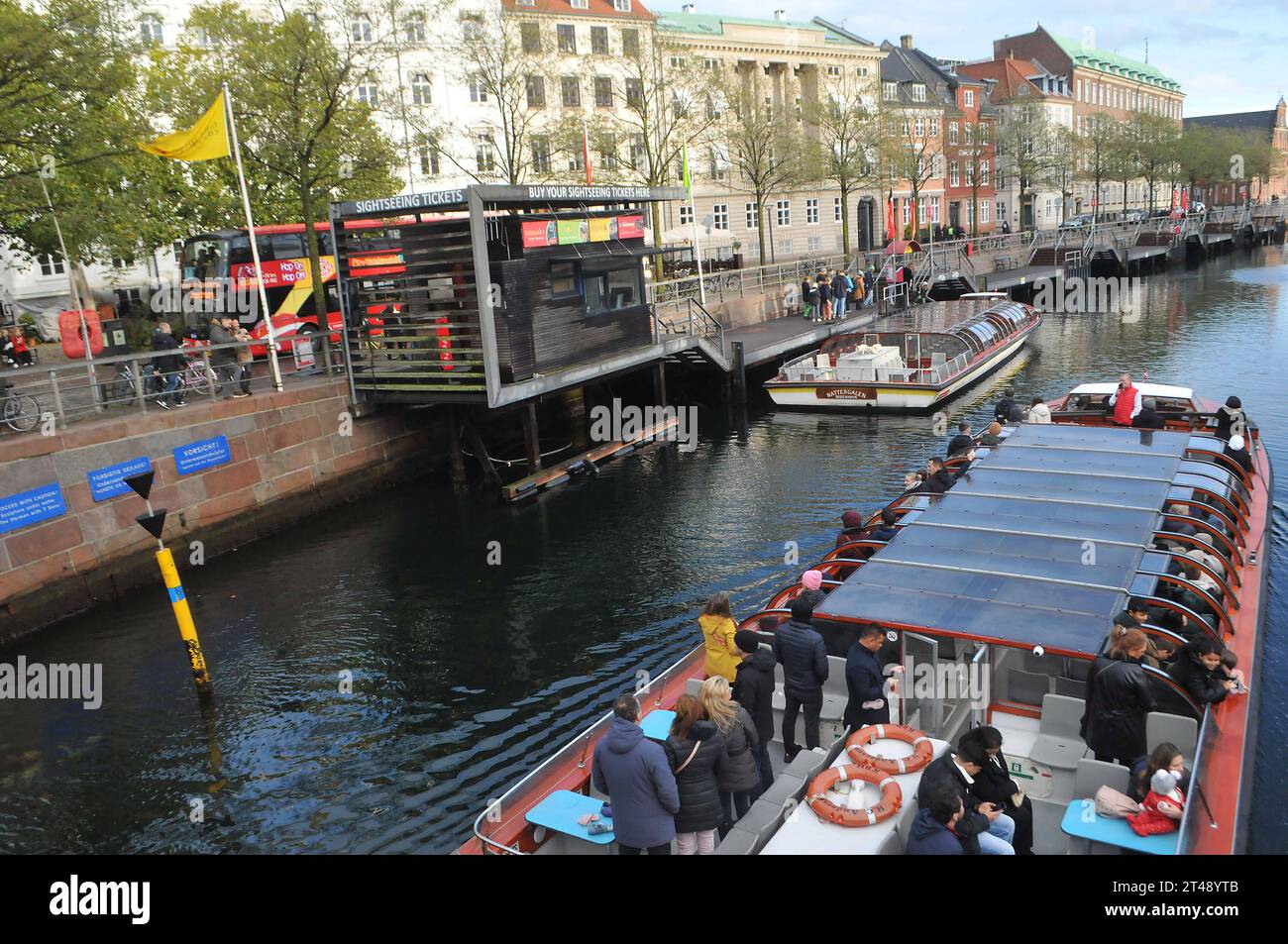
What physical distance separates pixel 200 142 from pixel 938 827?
61.5ft

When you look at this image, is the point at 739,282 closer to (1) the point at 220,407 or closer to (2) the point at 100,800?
(1) the point at 220,407

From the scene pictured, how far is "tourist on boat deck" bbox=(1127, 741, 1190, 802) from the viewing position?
741 cm

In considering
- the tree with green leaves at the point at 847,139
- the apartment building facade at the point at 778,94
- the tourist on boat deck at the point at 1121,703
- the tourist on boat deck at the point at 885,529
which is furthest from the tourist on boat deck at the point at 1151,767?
the apartment building facade at the point at 778,94

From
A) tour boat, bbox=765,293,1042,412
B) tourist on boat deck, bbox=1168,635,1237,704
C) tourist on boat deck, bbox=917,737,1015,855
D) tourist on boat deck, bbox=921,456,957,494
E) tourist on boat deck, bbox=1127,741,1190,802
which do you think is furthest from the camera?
tour boat, bbox=765,293,1042,412

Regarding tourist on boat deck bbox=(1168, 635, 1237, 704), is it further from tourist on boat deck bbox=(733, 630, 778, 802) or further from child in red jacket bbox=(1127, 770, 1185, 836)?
tourist on boat deck bbox=(733, 630, 778, 802)

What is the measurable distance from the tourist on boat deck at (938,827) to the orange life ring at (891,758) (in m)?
1.11

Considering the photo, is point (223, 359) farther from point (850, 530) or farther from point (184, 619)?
point (850, 530)

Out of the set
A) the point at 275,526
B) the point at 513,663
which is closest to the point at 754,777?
the point at 513,663

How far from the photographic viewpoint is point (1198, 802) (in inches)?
302

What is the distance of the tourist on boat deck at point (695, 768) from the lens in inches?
283

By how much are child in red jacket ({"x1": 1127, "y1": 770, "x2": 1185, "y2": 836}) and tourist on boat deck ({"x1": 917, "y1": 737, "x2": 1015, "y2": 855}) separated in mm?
1015

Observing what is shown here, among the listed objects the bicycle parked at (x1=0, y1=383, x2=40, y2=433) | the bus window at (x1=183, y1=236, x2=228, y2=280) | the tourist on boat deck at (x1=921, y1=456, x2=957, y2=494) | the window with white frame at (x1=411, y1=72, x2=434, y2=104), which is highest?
the window with white frame at (x1=411, y1=72, x2=434, y2=104)

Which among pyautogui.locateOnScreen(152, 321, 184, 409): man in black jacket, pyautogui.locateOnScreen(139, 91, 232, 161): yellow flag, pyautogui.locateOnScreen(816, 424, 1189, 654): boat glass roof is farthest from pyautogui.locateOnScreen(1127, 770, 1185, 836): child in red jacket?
pyautogui.locateOnScreen(139, 91, 232, 161): yellow flag

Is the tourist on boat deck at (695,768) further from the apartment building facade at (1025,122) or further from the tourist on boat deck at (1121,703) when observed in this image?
the apartment building facade at (1025,122)
